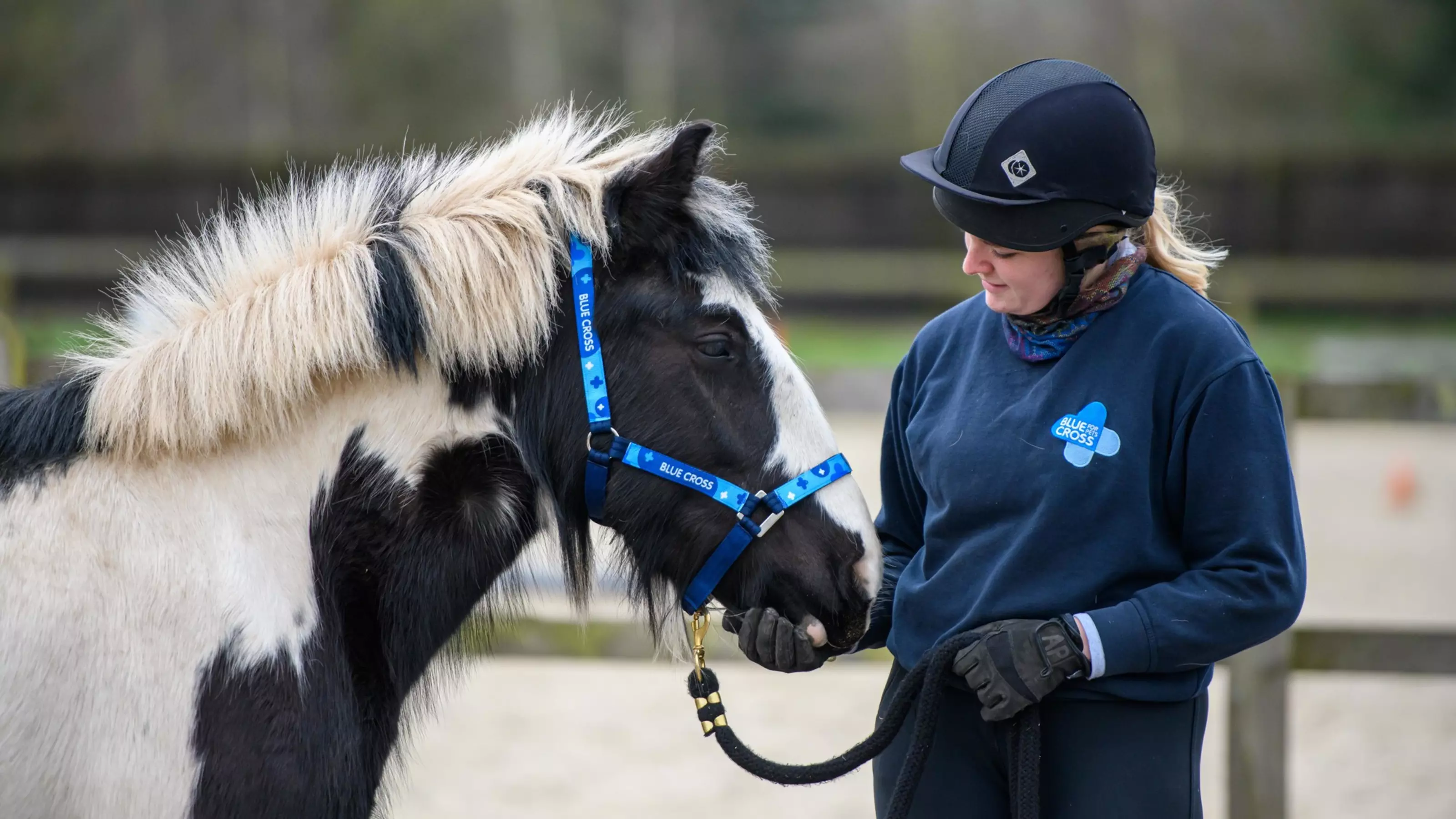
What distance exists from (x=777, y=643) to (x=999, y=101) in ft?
2.96

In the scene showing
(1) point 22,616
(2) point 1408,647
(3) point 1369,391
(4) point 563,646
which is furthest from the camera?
(3) point 1369,391

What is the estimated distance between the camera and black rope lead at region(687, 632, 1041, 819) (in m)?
1.69

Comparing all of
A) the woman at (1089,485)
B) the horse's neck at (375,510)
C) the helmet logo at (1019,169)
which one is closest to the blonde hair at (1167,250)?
the woman at (1089,485)

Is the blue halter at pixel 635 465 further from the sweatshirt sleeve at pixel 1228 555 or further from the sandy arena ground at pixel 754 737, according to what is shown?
the sandy arena ground at pixel 754 737

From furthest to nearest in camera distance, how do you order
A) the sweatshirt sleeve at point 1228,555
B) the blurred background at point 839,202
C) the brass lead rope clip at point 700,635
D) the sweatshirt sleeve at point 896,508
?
the blurred background at point 839,202 < the sweatshirt sleeve at point 896,508 < the brass lead rope clip at point 700,635 < the sweatshirt sleeve at point 1228,555

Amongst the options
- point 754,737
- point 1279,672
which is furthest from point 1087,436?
point 754,737

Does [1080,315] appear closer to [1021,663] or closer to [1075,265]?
[1075,265]

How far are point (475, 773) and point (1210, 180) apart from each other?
52.6ft

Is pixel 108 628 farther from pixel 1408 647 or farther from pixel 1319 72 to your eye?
pixel 1319 72

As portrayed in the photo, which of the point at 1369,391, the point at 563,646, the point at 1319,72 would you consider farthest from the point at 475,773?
the point at 1319,72

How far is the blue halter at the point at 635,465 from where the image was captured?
181 cm

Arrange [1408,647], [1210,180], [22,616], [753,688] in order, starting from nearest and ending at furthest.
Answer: [22,616], [1408,647], [753,688], [1210,180]

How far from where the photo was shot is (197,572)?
65.1 inches

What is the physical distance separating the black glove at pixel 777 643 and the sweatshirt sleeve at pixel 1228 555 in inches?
17.9
